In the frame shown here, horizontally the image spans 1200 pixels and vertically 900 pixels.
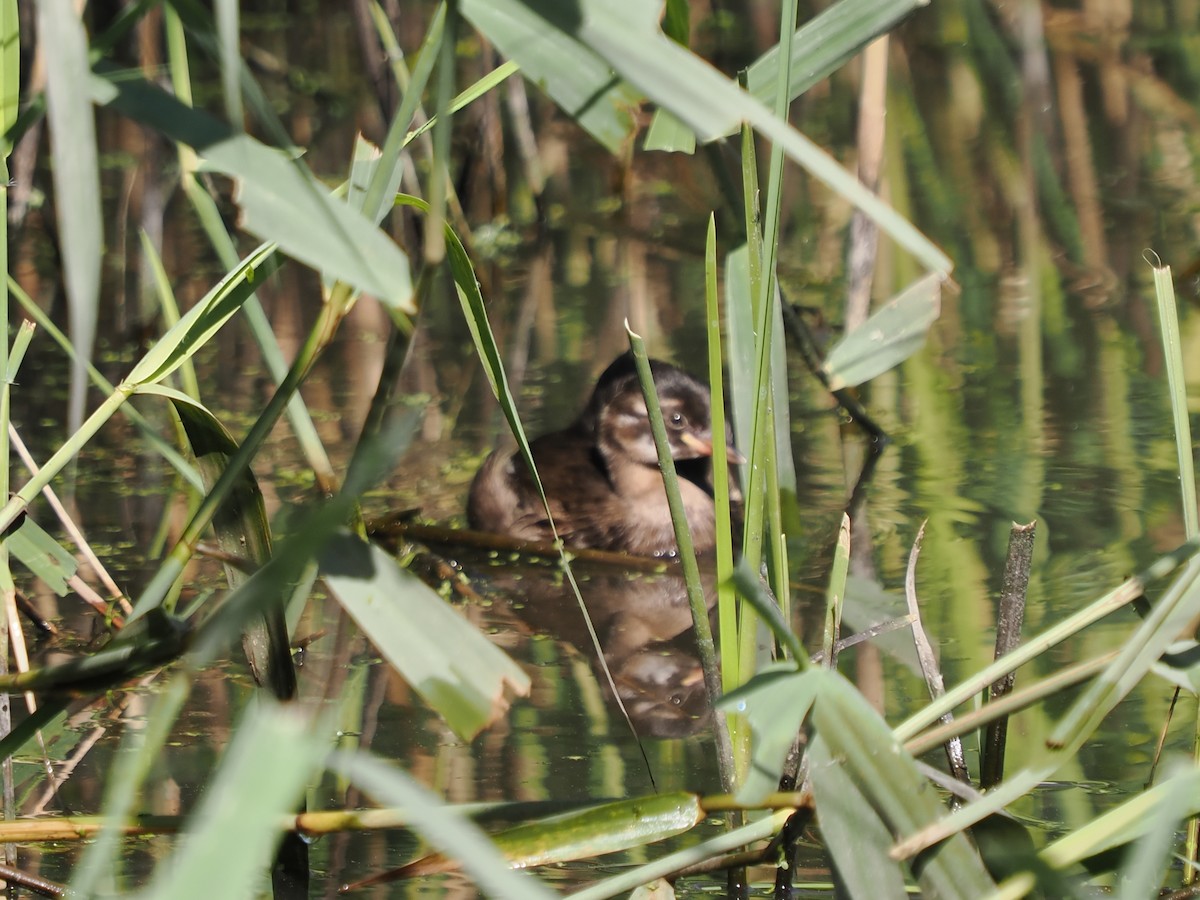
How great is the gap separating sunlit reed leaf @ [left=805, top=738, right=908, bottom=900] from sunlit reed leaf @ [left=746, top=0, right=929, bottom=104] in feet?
2.41

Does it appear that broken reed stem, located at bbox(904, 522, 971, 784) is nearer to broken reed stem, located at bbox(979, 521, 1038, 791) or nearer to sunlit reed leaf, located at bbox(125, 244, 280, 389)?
broken reed stem, located at bbox(979, 521, 1038, 791)

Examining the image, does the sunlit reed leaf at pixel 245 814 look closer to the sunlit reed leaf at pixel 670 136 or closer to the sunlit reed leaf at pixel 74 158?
the sunlit reed leaf at pixel 74 158

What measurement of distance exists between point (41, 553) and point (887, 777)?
1506 millimetres

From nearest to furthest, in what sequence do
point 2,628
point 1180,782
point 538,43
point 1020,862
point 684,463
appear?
point 1180,782 < point 538,43 < point 1020,862 < point 2,628 < point 684,463

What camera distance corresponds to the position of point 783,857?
1.91 m

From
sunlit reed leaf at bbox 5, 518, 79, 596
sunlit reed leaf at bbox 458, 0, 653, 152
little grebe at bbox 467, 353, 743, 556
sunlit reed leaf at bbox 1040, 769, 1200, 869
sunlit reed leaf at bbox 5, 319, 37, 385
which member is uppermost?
little grebe at bbox 467, 353, 743, 556

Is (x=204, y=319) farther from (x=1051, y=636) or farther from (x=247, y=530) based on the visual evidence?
(x=1051, y=636)

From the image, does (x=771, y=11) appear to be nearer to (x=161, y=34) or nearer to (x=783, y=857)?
(x=161, y=34)

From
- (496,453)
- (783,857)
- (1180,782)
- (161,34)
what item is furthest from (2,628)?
(161,34)

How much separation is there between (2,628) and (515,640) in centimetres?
117

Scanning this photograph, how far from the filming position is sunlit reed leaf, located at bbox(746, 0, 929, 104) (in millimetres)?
1862

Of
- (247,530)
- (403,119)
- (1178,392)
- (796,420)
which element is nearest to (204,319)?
(247,530)

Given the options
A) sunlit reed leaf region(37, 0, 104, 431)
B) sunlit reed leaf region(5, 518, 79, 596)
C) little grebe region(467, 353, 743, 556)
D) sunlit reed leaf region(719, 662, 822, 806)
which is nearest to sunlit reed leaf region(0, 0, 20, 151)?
sunlit reed leaf region(37, 0, 104, 431)

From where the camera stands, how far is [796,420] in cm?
447
